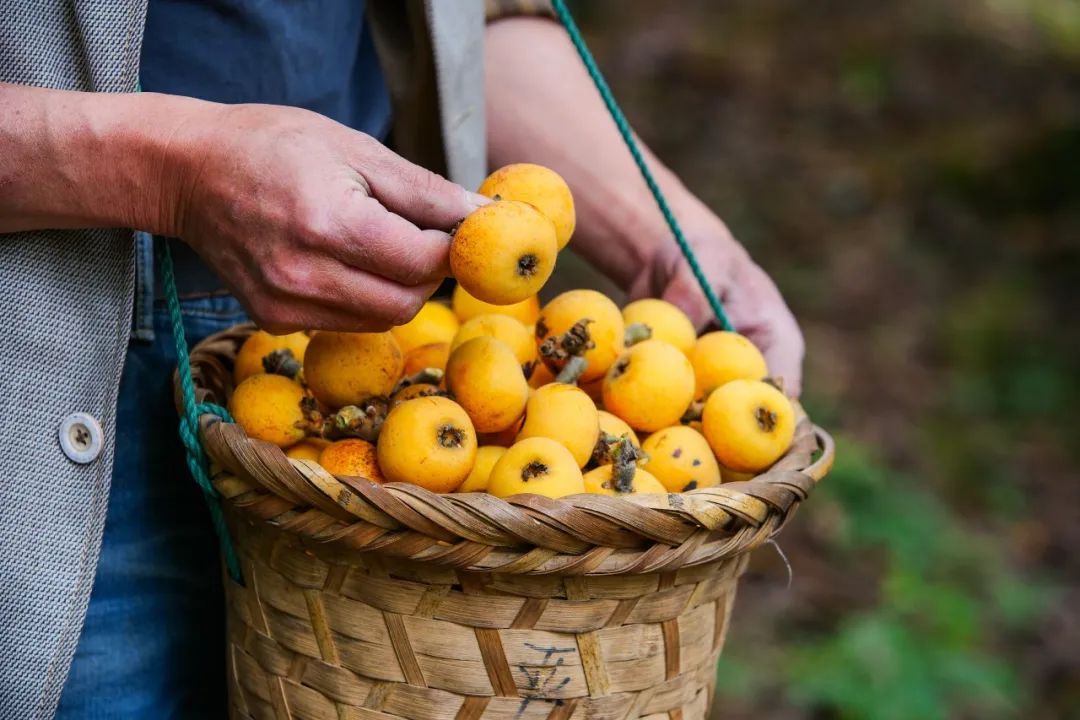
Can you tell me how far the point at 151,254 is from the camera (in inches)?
61.1

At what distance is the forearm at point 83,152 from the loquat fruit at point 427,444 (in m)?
0.38

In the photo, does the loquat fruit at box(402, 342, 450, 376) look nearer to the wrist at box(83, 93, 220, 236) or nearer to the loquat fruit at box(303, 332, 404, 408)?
the loquat fruit at box(303, 332, 404, 408)

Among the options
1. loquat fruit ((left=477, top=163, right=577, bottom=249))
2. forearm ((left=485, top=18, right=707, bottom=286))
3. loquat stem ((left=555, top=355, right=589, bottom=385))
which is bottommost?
loquat stem ((left=555, top=355, right=589, bottom=385))

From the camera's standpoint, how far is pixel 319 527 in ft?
3.92

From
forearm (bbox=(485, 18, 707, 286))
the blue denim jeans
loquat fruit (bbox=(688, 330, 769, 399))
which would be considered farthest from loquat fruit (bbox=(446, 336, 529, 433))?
forearm (bbox=(485, 18, 707, 286))

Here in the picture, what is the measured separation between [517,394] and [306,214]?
0.39m

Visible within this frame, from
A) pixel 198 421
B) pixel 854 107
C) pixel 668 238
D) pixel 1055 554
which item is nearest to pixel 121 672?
pixel 198 421

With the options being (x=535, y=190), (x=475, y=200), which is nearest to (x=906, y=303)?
(x=535, y=190)

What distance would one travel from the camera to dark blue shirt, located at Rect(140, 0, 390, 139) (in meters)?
1.52

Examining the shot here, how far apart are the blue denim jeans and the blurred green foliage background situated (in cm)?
208

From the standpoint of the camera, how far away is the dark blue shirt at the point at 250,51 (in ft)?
4.99

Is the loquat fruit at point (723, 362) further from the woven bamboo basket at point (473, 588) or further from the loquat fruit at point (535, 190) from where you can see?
the loquat fruit at point (535, 190)

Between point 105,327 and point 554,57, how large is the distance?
1.07m

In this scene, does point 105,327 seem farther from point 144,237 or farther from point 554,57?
point 554,57
